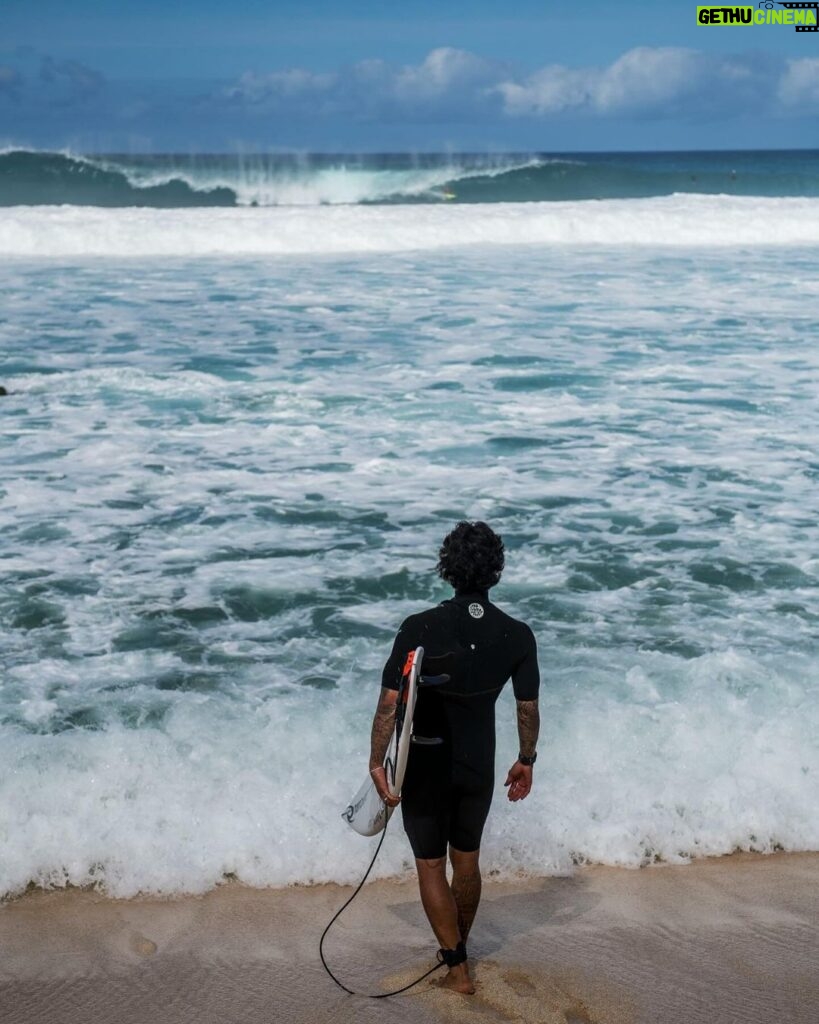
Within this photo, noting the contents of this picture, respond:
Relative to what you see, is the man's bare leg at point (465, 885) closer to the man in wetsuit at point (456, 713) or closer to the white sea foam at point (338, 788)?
the man in wetsuit at point (456, 713)

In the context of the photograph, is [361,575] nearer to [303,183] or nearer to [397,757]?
[397,757]

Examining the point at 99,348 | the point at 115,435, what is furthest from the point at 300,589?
the point at 99,348

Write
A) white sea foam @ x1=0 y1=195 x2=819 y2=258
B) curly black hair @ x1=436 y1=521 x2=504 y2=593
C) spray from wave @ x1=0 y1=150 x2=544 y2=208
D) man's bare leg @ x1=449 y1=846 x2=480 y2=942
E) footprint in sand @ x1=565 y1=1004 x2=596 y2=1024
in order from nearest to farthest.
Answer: footprint in sand @ x1=565 y1=1004 x2=596 y2=1024 < curly black hair @ x1=436 y1=521 x2=504 y2=593 < man's bare leg @ x1=449 y1=846 x2=480 y2=942 < white sea foam @ x1=0 y1=195 x2=819 y2=258 < spray from wave @ x1=0 y1=150 x2=544 y2=208

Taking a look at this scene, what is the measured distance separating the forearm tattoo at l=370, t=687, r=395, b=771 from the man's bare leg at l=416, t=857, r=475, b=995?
0.43 meters

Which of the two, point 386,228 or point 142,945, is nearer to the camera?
point 142,945

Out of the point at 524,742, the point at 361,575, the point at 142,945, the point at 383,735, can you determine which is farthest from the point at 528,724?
the point at 361,575

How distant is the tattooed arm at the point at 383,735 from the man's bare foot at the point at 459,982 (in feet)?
2.31

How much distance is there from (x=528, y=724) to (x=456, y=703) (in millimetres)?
290

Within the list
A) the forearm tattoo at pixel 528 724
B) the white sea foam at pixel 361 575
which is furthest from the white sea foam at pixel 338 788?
the forearm tattoo at pixel 528 724

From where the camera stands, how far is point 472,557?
161 inches

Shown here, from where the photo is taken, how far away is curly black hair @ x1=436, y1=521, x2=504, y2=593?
13.5 ft

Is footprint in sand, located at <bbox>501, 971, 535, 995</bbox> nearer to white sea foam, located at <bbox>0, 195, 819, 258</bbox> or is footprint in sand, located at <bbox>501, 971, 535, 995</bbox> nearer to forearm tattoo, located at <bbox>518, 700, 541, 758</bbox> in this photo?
forearm tattoo, located at <bbox>518, 700, 541, 758</bbox>

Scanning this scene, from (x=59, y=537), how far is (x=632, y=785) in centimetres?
524

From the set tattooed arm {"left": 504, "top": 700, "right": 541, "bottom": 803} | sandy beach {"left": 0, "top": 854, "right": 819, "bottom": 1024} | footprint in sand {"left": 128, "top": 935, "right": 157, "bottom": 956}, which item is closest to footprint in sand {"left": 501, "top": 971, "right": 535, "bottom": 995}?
sandy beach {"left": 0, "top": 854, "right": 819, "bottom": 1024}
